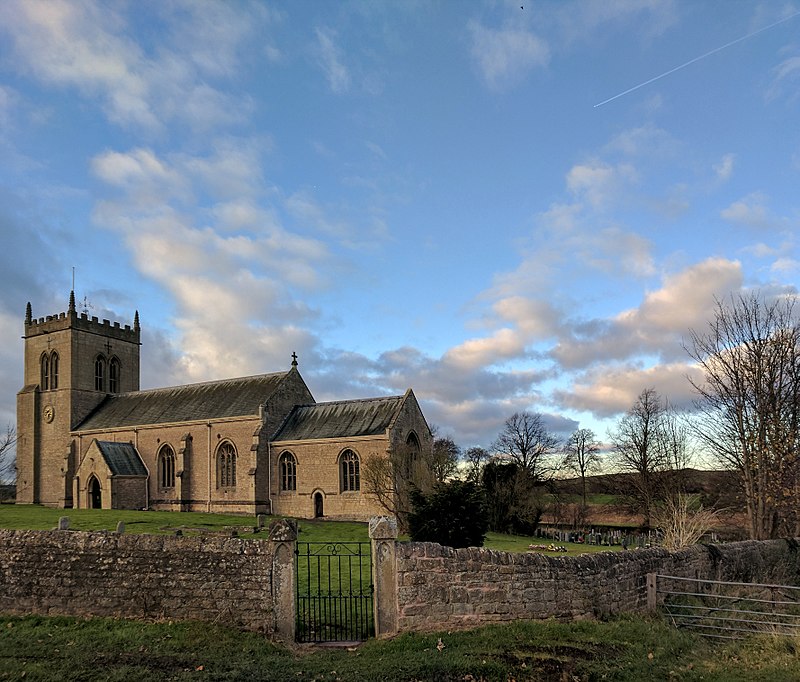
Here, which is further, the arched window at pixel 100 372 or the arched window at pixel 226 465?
the arched window at pixel 100 372

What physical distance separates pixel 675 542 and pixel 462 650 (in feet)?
39.0

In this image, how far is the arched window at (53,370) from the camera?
5272 centimetres

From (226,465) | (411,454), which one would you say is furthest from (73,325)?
(411,454)

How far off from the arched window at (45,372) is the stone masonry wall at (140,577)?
152ft

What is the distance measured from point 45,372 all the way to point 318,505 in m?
29.1

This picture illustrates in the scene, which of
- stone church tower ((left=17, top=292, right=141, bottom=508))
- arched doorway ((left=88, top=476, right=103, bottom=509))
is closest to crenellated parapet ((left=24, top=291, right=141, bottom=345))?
stone church tower ((left=17, top=292, right=141, bottom=508))

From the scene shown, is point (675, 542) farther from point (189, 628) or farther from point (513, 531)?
point (513, 531)

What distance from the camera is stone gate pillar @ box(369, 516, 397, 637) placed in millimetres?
11453

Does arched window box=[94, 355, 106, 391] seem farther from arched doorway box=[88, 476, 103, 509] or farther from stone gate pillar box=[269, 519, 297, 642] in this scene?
stone gate pillar box=[269, 519, 297, 642]

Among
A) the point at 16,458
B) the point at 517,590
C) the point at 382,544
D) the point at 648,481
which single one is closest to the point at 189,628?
the point at 382,544

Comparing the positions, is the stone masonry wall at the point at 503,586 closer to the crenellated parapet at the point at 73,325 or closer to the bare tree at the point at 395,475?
the bare tree at the point at 395,475

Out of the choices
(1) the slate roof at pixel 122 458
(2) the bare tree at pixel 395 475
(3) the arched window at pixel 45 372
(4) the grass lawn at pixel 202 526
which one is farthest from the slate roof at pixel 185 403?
(2) the bare tree at pixel 395 475

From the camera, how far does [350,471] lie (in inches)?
1516

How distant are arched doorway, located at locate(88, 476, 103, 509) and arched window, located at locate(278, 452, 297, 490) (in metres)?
14.5
